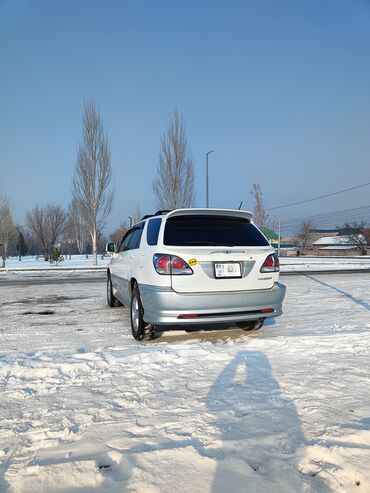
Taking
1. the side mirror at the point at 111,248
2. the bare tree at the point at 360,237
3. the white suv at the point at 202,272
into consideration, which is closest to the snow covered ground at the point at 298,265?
the side mirror at the point at 111,248

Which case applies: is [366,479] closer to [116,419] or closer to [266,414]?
[266,414]

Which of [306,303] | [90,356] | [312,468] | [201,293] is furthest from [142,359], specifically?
[306,303]

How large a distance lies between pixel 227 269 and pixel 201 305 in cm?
55

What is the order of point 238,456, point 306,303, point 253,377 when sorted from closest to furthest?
point 238,456
point 253,377
point 306,303

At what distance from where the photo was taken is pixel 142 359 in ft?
13.0

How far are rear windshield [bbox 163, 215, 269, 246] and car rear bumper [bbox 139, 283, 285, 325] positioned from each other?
636 millimetres

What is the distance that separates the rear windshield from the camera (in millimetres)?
4504

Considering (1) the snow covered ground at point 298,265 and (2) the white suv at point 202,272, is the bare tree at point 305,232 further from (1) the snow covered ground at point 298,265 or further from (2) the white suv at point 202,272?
(2) the white suv at point 202,272

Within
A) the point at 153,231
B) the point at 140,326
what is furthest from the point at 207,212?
the point at 140,326

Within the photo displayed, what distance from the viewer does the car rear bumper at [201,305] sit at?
4.26 meters

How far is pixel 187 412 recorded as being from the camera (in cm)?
270

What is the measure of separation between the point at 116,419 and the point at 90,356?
1.59m

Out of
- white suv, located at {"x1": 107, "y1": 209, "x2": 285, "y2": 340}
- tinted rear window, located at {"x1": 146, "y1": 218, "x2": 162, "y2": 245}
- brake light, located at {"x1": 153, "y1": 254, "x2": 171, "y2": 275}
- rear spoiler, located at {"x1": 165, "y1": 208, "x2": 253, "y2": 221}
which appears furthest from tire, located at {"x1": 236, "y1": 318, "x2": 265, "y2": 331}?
tinted rear window, located at {"x1": 146, "y1": 218, "x2": 162, "y2": 245}

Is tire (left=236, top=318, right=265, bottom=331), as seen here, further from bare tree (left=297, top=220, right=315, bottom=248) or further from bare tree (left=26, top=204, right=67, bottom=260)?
bare tree (left=297, top=220, right=315, bottom=248)
